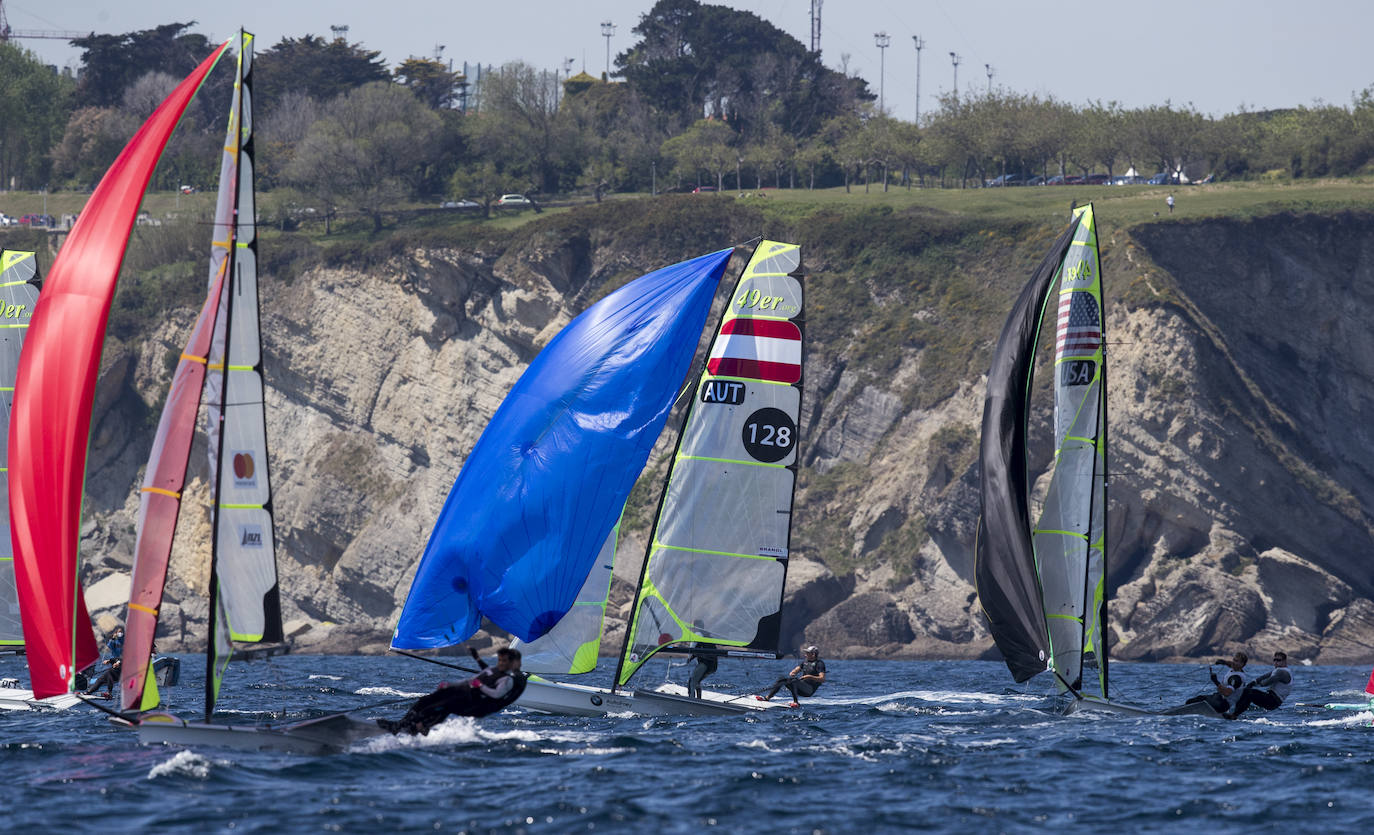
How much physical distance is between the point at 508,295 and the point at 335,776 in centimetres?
4334

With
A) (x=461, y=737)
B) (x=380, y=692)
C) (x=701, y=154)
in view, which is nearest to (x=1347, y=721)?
(x=461, y=737)

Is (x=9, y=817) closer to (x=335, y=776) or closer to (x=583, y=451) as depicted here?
(x=335, y=776)

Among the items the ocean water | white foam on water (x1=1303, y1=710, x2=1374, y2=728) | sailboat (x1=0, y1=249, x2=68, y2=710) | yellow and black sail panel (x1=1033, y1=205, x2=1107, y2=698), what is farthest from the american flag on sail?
sailboat (x1=0, y1=249, x2=68, y2=710)

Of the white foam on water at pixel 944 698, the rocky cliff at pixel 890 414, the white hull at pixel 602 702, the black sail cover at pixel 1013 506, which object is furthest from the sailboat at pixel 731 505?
the rocky cliff at pixel 890 414

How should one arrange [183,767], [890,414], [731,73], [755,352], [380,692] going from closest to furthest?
[183,767] → [755,352] → [380,692] → [890,414] → [731,73]

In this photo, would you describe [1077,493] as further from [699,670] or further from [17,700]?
[17,700]

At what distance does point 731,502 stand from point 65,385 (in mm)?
9106

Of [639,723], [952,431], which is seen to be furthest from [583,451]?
[952,431]

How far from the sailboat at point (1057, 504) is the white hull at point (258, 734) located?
918cm

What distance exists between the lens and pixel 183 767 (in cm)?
1417

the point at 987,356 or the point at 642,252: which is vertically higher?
the point at 642,252

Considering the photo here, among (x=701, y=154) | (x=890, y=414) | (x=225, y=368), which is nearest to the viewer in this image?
(x=225, y=368)

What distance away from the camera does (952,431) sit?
166ft

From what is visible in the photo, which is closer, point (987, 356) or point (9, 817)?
point (9, 817)
